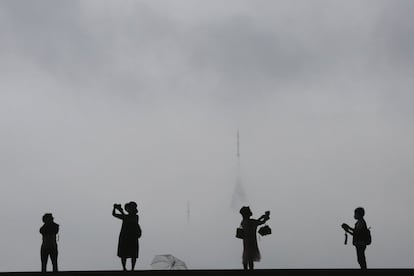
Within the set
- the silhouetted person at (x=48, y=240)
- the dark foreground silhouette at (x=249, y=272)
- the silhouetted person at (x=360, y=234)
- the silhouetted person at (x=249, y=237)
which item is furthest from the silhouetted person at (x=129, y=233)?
the silhouetted person at (x=360, y=234)

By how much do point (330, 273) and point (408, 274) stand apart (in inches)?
69.3

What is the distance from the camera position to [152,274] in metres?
18.4

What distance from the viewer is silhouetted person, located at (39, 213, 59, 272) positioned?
65.7 feet

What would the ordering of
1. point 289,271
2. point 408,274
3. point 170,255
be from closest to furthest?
point 408,274
point 289,271
point 170,255

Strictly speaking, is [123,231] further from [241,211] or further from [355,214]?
[355,214]

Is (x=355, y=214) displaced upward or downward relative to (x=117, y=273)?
upward

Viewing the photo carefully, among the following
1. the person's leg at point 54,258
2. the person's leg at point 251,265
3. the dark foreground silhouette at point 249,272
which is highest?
the person's leg at point 54,258

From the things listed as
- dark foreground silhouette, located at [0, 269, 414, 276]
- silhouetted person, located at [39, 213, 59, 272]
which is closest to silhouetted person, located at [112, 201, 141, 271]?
dark foreground silhouette, located at [0, 269, 414, 276]

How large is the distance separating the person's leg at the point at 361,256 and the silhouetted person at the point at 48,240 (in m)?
7.26

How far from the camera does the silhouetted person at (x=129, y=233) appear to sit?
1969cm

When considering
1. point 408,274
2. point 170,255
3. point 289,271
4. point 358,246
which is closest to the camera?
point 408,274

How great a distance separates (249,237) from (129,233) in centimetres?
293

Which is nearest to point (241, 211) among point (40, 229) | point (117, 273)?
point (117, 273)

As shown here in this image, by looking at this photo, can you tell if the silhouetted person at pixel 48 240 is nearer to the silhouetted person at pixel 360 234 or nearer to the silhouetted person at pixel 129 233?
the silhouetted person at pixel 129 233
